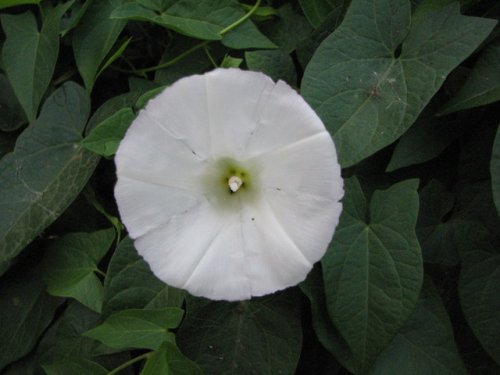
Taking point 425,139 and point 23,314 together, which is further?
point 23,314

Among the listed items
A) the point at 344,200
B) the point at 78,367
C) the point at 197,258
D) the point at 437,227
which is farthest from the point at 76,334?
the point at 437,227

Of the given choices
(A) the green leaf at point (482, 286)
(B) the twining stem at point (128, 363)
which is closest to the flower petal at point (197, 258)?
(B) the twining stem at point (128, 363)

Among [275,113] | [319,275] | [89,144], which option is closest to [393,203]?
[319,275]

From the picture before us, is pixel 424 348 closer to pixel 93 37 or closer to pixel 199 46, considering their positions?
pixel 199 46

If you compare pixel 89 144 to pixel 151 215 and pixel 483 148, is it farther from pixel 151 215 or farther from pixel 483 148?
pixel 483 148

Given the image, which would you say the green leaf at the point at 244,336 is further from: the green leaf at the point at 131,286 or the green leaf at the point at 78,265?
the green leaf at the point at 78,265

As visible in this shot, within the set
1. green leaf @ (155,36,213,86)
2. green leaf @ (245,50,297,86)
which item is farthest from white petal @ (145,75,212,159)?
green leaf @ (155,36,213,86)

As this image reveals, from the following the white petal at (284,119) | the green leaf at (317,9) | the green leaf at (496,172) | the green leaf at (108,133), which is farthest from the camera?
the green leaf at (317,9)
